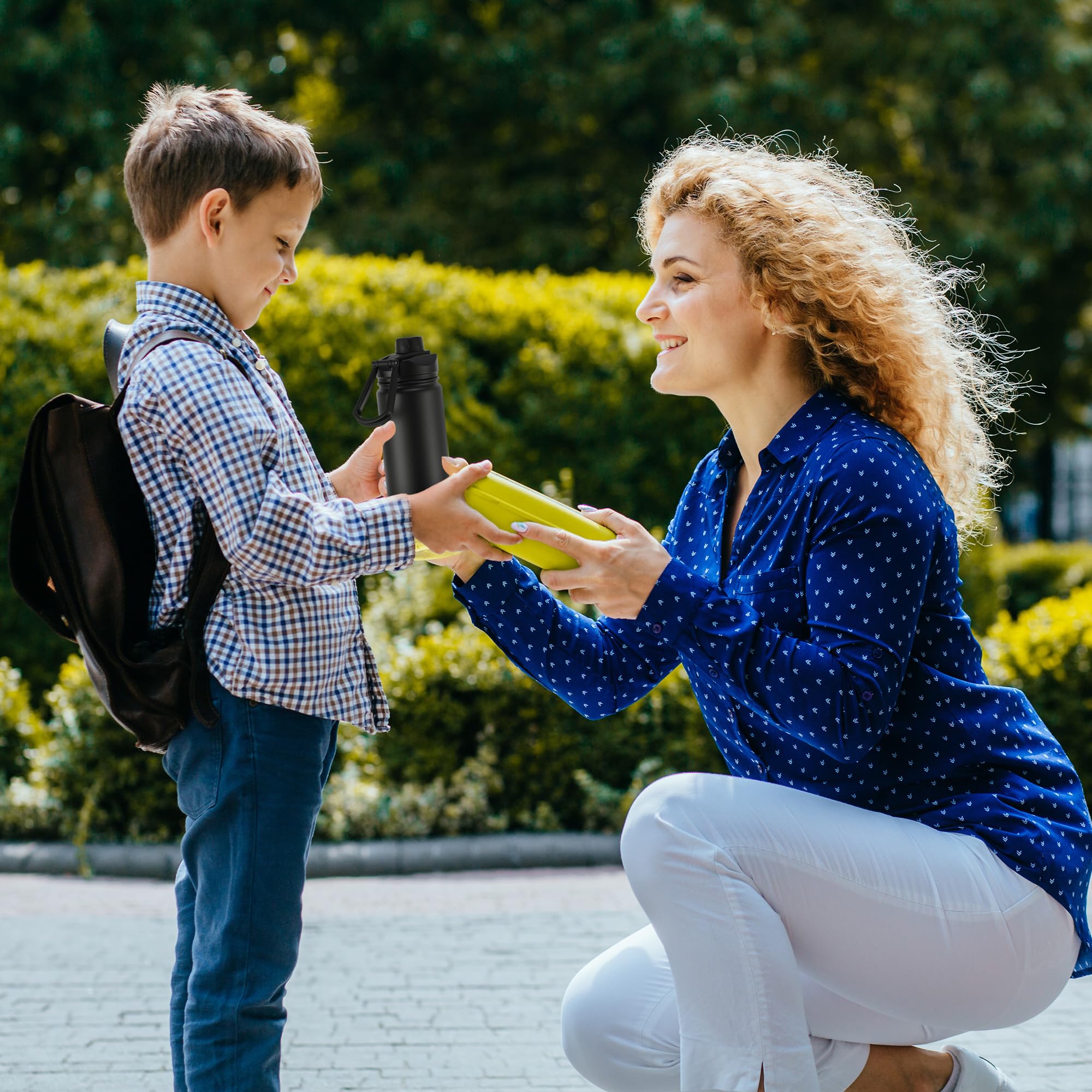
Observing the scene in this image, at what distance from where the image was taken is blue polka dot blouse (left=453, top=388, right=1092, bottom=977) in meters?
2.21

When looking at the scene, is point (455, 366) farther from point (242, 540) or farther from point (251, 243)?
point (242, 540)

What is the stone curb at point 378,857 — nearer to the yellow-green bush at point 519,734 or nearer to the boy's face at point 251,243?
the yellow-green bush at point 519,734

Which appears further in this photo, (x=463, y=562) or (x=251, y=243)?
(x=463, y=562)

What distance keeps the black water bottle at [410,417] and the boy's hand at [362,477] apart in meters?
0.22

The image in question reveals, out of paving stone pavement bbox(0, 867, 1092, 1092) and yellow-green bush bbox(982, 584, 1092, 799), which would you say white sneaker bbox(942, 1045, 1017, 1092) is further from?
yellow-green bush bbox(982, 584, 1092, 799)

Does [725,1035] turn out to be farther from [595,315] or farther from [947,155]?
[947,155]

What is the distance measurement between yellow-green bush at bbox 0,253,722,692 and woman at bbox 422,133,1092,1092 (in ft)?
15.8

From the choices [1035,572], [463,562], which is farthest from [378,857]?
[1035,572]

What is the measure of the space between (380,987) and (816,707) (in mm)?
2246

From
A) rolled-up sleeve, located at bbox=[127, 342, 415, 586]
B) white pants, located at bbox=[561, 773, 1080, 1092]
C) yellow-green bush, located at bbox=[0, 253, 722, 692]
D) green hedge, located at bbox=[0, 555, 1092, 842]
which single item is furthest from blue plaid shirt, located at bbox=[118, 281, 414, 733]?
yellow-green bush, located at bbox=[0, 253, 722, 692]

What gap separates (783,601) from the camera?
7.77 ft

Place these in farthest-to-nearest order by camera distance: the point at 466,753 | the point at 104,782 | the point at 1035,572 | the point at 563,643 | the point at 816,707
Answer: the point at 1035,572 < the point at 466,753 < the point at 104,782 < the point at 563,643 < the point at 816,707

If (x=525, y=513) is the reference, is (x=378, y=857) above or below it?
below

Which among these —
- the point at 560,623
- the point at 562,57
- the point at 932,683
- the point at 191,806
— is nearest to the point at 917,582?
the point at 932,683
